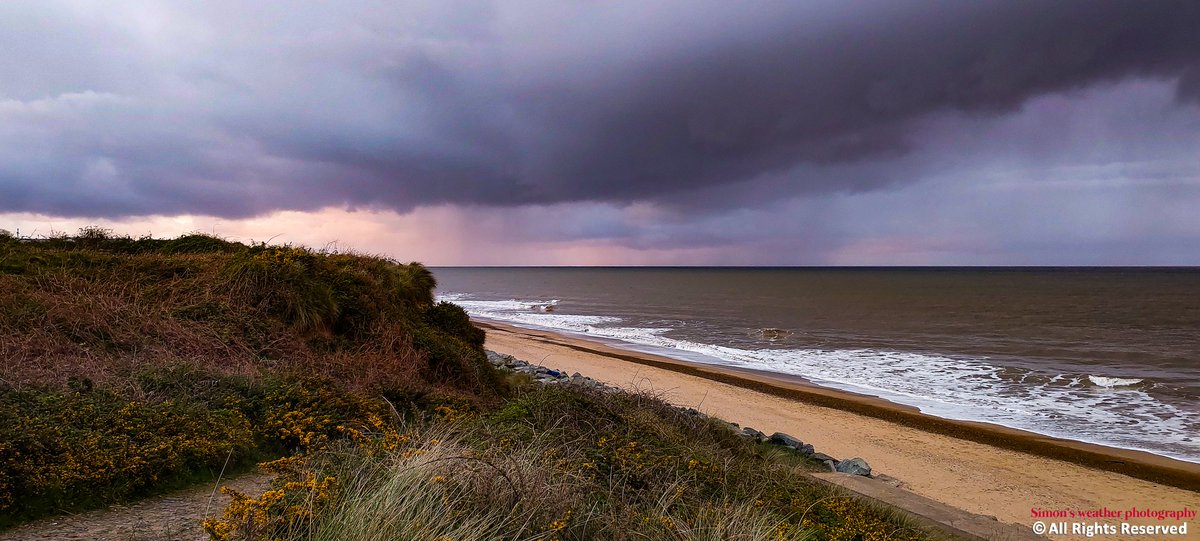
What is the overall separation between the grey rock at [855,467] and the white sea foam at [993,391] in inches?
254

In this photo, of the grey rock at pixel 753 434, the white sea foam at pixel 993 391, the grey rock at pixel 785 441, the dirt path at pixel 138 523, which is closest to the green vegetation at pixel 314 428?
the dirt path at pixel 138 523

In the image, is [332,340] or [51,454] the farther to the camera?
[332,340]

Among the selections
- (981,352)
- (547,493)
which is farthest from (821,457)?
(981,352)

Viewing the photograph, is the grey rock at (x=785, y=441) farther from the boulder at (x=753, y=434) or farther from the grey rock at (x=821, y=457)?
the grey rock at (x=821, y=457)

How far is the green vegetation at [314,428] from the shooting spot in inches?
153

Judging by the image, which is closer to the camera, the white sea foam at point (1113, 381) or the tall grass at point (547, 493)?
the tall grass at point (547, 493)

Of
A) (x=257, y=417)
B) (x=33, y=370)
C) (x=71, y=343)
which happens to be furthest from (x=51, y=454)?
(x=71, y=343)

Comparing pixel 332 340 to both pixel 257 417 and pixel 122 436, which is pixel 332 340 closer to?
pixel 257 417

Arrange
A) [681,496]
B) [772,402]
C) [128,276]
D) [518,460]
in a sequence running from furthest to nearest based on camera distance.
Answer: [772,402], [128,276], [681,496], [518,460]

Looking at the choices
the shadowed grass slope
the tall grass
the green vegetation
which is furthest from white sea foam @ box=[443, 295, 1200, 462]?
the shadowed grass slope

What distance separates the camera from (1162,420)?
1497cm

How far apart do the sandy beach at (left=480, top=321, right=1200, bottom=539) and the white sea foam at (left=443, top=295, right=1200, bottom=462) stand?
46.4 inches

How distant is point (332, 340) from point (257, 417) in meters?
3.70

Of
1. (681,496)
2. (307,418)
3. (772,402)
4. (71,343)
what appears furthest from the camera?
(772,402)
